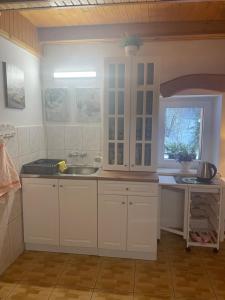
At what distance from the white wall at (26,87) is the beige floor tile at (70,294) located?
156cm

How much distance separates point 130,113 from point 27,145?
118cm

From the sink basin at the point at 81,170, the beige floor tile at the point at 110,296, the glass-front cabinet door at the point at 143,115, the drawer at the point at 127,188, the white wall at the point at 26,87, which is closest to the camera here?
the beige floor tile at the point at 110,296

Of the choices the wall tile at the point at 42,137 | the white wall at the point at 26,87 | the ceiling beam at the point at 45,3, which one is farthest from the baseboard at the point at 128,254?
the ceiling beam at the point at 45,3

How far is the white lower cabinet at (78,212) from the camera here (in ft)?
8.47

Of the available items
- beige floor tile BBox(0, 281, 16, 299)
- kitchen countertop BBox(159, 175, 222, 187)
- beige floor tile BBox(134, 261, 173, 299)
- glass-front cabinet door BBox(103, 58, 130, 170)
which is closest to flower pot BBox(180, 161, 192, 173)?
kitchen countertop BBox(159, 175, 222, 187)

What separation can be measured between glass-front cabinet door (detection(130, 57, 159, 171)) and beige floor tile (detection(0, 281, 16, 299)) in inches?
61.9

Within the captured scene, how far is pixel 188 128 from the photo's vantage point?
3354 millimetres

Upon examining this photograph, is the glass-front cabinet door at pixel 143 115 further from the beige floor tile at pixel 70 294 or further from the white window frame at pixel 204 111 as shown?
the beige floor tile at pixel 70 294

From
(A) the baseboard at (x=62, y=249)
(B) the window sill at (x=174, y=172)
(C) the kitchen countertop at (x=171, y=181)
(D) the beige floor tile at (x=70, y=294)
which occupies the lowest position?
(D) the beige floor tile at (x=70, y=294)

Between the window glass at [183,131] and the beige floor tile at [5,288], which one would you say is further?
the window glass at [183,131]

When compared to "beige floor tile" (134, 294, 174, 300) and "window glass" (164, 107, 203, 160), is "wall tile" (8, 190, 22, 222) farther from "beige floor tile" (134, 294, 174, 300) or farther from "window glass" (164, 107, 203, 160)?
"window glass" (164, 107, 203, 160)

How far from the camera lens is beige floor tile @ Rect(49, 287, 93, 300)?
2.04m

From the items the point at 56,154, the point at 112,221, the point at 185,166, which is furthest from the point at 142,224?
the point at 56,154

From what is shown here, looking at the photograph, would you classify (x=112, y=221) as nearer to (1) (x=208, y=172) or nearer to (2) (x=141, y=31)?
(1) (x=208, y=172)
